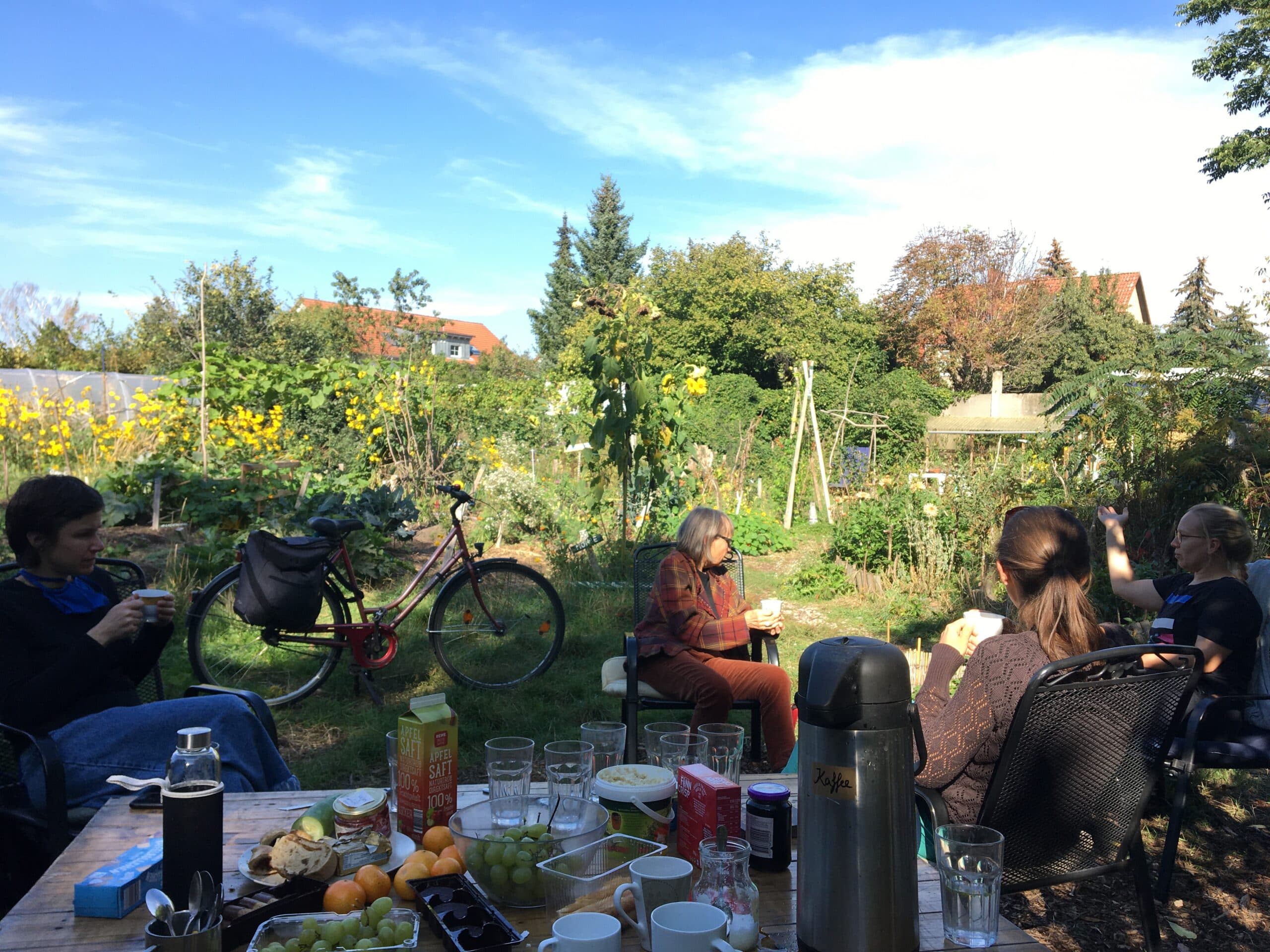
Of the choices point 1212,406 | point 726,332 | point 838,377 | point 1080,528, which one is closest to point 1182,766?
point 1080,528

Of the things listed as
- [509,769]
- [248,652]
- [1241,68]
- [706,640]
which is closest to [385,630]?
[248,652]

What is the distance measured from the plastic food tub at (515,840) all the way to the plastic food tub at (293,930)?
0.19 meters

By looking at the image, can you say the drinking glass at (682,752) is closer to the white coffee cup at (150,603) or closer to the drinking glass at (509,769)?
the drinking glass at (509,769)

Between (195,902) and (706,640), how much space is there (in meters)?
2.57

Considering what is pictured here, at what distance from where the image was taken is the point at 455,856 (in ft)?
4.86

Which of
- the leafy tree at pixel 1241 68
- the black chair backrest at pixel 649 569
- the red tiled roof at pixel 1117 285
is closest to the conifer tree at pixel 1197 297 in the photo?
the red tiled roof at pixel 1117 285

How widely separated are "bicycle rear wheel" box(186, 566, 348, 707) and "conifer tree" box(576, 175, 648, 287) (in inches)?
1225

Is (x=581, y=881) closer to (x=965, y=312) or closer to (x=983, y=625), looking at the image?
(x=983, y=625)

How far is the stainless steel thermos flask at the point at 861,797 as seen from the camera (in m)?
1.20

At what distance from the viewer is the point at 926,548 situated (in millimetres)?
6707

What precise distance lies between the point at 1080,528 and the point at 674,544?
199cm

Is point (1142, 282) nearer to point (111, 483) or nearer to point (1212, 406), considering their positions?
point (1212, 406)

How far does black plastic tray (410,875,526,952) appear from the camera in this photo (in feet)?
3.94

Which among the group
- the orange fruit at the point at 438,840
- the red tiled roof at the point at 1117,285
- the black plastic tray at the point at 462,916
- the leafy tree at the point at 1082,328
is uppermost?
the red tiled roof at the point at 1117,285
